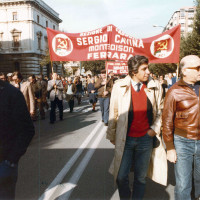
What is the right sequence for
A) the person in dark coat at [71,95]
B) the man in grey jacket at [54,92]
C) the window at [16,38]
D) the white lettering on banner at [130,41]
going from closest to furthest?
the white lettering on banner at [130,41], the man in grey jacket at [54,92], the person in dark coat at [71,95], the window at [16,38]

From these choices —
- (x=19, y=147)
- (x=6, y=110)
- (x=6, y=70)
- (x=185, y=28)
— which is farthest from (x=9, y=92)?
(x=185, y=28)

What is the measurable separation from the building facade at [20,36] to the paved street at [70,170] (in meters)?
34.5

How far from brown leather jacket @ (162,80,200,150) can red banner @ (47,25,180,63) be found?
2.79 meters

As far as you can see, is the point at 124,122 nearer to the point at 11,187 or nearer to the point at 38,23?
the point at 11,187

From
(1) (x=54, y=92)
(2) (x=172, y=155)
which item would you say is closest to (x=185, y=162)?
(2) (x=172, y=155)

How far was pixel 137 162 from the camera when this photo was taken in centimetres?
285

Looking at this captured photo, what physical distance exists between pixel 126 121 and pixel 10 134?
1.25 metres

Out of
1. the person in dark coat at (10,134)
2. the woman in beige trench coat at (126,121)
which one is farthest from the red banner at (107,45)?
the person in dark coat at (10,134)

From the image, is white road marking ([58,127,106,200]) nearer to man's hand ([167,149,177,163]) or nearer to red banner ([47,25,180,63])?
man's hand ([167,149,177,163])

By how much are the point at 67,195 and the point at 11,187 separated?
1432 millimetres

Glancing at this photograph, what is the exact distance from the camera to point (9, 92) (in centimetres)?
200

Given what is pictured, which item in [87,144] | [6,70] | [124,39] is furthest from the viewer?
[6,70]

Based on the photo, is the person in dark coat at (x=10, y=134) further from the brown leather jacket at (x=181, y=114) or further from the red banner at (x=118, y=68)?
the red banner at (x=118, y=68)

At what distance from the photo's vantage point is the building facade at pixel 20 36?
38781 millimetres
